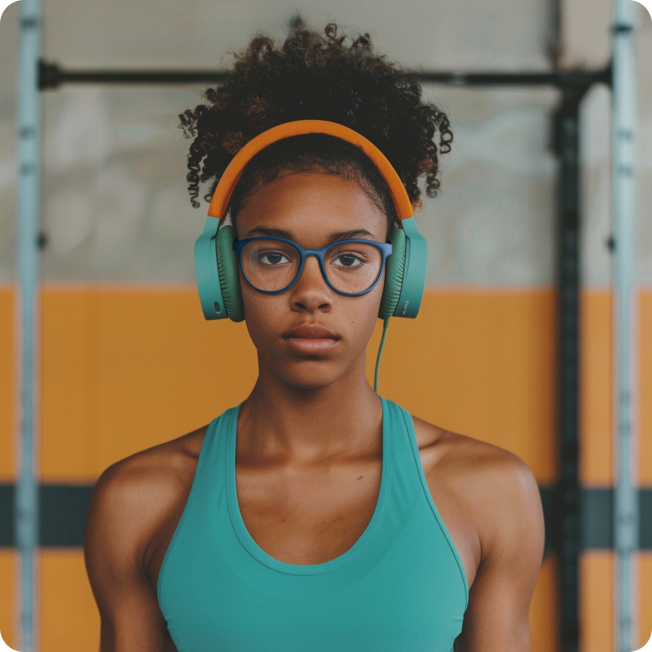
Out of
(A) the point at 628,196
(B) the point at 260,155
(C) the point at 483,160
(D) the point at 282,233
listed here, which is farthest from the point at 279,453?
(A) the point at 628,196

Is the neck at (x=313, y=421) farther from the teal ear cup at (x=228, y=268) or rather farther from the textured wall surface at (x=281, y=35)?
the textured wall surface at (x=281, y=35)

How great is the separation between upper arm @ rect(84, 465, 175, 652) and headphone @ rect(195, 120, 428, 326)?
438mm

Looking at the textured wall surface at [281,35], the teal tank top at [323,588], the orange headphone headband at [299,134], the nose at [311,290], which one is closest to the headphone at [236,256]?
the orange headphone headband at [299,134]

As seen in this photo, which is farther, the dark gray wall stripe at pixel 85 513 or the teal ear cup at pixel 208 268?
the dark gray wall stripe at pixel 85 513

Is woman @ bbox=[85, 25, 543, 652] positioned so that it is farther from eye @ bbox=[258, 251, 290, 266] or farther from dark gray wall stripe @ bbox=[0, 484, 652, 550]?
dark gray wall stripe @ bbox=[0, 484, 652, 550]

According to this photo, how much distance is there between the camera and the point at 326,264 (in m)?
1.18

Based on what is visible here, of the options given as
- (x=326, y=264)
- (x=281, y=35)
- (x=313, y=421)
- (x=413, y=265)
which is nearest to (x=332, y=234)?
(x=326, y=264)

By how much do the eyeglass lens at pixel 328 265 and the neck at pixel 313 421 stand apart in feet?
Answer: 0.60

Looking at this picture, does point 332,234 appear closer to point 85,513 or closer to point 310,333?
point 310,333

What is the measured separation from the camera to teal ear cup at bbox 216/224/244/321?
1.21 meters

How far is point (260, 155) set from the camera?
122 cm

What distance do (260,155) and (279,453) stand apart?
2.00 feet

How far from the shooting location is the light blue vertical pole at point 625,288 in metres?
1.45

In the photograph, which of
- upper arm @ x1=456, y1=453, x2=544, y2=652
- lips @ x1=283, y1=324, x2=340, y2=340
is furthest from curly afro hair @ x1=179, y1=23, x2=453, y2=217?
upper arm @ x1=456, y1=453, x2=544, y2=652
